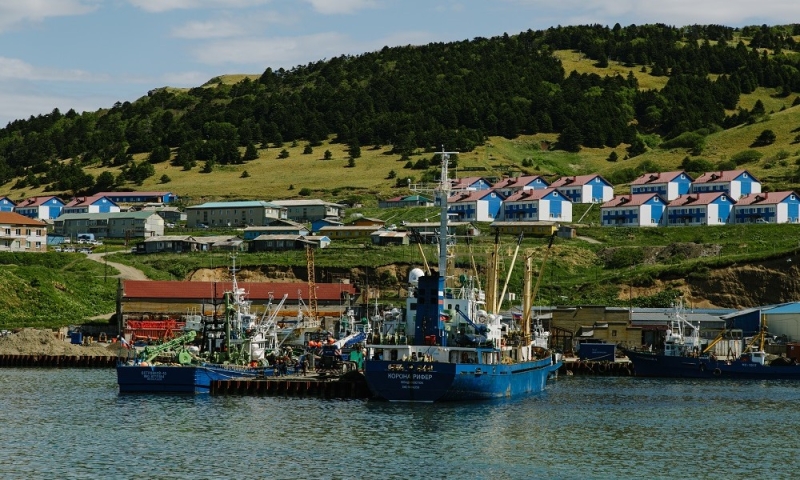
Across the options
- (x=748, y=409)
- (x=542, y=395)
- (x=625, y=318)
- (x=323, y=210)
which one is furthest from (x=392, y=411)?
(x=323, y=210)

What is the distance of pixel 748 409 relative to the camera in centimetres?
7469

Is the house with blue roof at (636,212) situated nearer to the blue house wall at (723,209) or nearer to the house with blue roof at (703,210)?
the house with blue roof at (703,210)

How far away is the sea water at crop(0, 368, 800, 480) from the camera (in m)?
51.0

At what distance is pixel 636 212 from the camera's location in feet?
592

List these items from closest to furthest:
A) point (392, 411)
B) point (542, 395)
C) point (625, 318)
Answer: point (392, 411), point (542, 395), point (625, 318)

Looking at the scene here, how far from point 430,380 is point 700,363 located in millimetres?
37754

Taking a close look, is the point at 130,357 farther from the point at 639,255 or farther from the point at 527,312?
the point at 639,255

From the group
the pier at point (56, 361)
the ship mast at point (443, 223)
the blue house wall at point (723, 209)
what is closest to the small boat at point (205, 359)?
the ship mast at point (443, 223)

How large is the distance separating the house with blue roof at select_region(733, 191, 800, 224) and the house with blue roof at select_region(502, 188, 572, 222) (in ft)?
81.4

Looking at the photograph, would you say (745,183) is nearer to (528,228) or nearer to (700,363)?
(528,228)

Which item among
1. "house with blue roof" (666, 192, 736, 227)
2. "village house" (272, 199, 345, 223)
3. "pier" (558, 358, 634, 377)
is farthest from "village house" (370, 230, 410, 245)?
"pier" (558, 358, 634, 377)

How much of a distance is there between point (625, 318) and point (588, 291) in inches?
825

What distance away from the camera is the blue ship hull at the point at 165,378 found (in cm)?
7719

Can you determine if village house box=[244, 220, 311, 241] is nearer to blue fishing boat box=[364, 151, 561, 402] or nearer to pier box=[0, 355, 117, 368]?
pier box=[0, 355, 117, 368]
